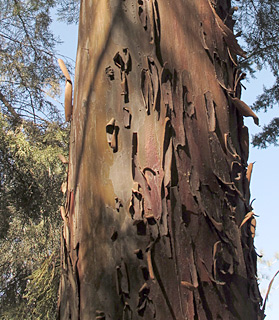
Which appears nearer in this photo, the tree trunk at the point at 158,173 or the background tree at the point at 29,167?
the tree trunk at the point at 158,173

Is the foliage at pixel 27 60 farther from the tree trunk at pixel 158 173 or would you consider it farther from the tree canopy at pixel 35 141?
the tree trunk at pixel 158 173

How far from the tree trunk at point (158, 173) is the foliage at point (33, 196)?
3.38 meters

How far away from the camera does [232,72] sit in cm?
111

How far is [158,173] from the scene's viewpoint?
931mm

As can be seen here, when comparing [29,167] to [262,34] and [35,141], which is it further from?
[262,34]

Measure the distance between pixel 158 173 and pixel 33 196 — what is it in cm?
399

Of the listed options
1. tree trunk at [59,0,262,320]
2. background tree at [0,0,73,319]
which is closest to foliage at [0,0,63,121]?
background tree at [0,0,73,319]

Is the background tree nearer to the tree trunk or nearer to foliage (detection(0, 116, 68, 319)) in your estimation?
foliage (detection(0, 116, 68, 319))

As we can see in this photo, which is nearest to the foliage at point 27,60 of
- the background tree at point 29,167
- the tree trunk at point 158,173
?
the background tree at point 29,167

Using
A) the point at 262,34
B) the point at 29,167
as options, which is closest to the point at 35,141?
the point at 29,167

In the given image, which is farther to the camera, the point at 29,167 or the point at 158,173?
the point at 29,167

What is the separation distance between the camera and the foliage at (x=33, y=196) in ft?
14.6

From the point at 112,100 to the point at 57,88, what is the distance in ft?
14.5

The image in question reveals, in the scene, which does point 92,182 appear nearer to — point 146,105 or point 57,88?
point 146,105
